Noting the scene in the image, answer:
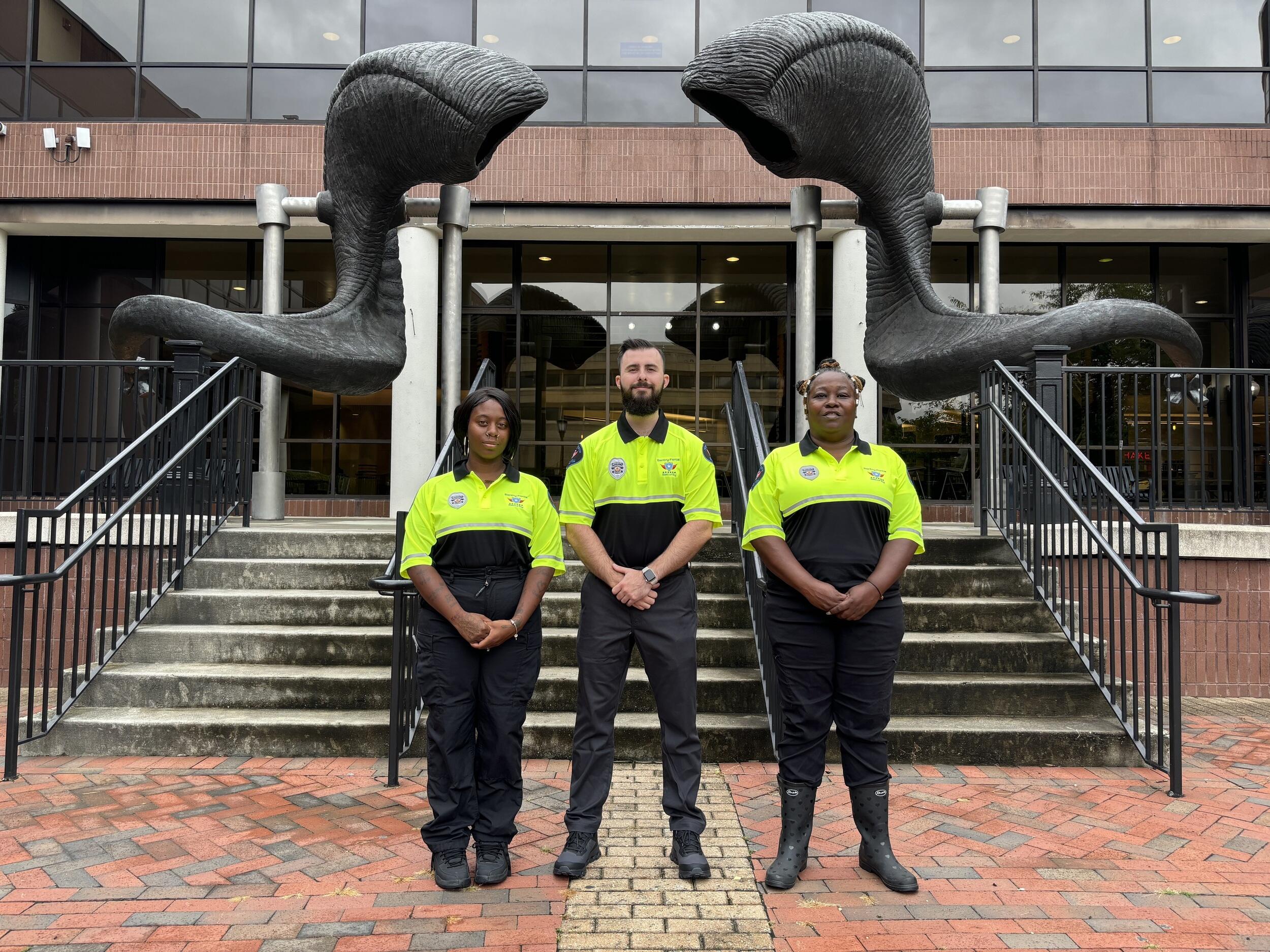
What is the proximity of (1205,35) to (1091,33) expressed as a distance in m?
1.44

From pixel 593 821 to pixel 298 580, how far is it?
3.26m

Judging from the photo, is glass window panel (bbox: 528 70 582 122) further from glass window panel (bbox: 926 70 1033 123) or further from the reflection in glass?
the reflection in glass

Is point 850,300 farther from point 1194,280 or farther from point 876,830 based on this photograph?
point 876,830

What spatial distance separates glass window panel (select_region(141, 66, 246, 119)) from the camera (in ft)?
38.5

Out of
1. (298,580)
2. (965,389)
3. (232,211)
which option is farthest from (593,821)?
(232,211)

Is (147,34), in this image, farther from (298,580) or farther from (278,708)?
(278,708)

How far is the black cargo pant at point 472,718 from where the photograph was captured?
324 centimetres

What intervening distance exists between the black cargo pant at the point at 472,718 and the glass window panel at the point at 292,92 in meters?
10.2

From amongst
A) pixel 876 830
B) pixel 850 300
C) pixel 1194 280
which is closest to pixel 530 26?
pixel 850 300

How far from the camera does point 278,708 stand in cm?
501

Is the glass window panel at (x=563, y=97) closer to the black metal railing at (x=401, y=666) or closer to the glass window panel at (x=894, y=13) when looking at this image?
the glass window panel at (x=894, y=13)

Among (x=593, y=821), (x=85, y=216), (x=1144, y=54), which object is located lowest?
(x=593, y=821)

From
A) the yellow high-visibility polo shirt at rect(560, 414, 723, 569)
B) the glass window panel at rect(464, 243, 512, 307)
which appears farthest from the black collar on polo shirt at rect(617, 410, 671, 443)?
the glass window panel at rect(464, 243, 512, 307)

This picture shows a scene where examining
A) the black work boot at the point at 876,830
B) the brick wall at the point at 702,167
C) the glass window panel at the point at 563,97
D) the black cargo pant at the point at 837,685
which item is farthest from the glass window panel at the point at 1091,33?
the black work boot at the point at 876,830
